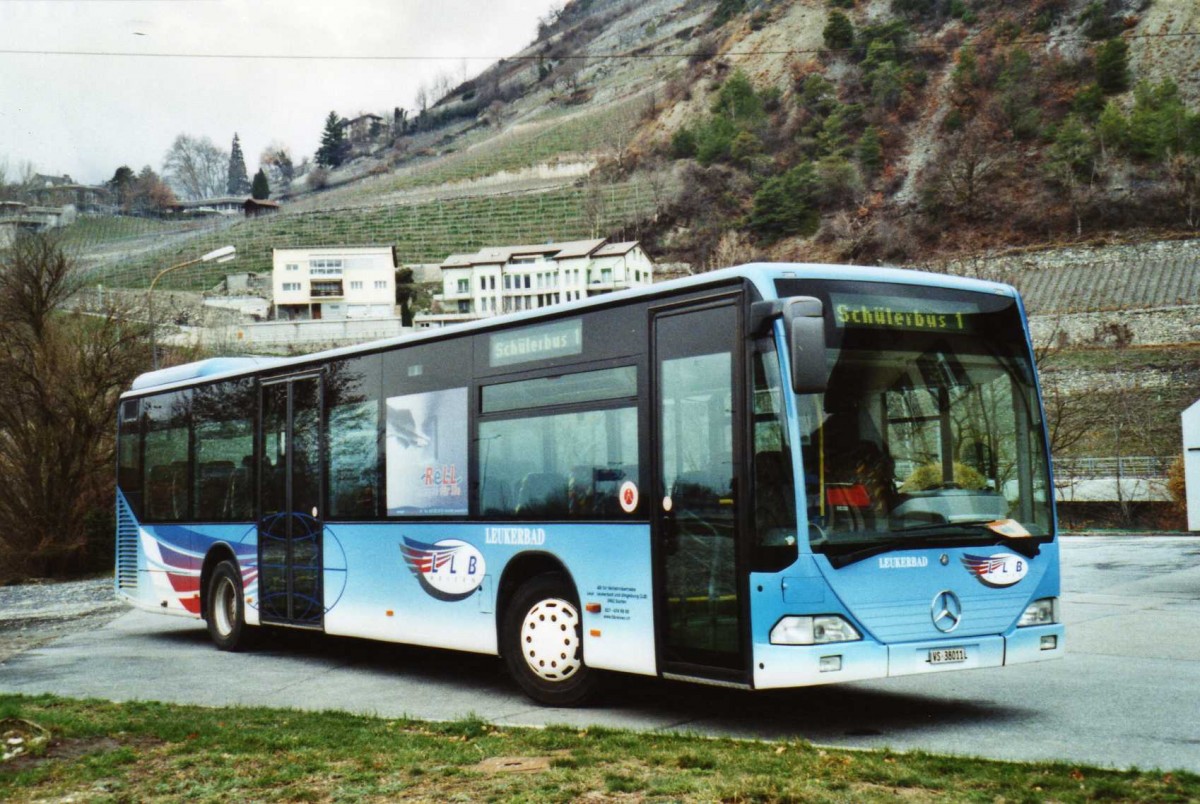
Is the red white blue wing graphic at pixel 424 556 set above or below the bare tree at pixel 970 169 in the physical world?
below

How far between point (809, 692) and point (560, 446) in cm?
306

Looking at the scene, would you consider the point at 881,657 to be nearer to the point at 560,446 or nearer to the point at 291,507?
the point at 560,446

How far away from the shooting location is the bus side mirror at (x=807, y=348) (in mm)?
7871

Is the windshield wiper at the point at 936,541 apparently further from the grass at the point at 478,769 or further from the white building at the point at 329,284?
the white building at the point at 329,284

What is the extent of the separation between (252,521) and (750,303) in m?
7.84

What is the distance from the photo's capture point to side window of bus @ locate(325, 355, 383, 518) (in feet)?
41.0

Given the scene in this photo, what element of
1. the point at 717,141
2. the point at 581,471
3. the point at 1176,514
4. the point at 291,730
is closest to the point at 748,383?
the point at 581,471

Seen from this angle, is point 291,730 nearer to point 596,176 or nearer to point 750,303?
point 750,303

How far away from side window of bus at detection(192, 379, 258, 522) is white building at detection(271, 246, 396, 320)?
387ft

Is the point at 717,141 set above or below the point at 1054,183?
above

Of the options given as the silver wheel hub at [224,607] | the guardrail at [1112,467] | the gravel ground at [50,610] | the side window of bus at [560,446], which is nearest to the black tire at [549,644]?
the side window of bus at [560,446]

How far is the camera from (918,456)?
856 centimetres

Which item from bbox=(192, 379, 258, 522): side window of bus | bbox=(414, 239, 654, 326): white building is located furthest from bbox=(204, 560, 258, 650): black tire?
A: bbox=(414, 239, 654, 326): white building

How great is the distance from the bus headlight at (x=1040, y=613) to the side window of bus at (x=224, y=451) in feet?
28.4
